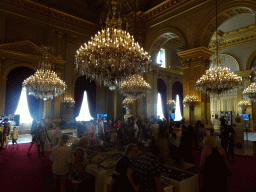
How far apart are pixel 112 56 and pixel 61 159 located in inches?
108

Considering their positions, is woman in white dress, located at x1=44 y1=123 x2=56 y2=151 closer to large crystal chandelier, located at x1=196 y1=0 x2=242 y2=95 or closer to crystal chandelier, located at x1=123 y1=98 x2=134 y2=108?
crystal chandelier, located at x1=123 y1=98 x2=134 y2=108

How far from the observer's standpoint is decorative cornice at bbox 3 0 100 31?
10344 mm

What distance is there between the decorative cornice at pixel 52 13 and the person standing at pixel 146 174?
1153 centimetres

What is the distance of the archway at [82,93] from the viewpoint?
12.9 metres

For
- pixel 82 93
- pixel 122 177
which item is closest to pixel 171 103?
pixel 82 93

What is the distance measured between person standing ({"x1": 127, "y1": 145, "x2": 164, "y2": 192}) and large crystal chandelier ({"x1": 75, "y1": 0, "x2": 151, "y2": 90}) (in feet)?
9.77

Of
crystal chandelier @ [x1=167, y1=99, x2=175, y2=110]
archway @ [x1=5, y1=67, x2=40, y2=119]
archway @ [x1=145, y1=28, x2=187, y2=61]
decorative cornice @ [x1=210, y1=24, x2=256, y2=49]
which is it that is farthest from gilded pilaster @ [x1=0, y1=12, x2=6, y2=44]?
decorative cornice @ [x1=210, y1=24, x2=256, y2=49]

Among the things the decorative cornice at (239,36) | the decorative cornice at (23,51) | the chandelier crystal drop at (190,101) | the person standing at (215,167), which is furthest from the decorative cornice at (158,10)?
the person standing at (215,167)

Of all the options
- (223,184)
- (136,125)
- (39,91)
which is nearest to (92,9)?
(39,91)

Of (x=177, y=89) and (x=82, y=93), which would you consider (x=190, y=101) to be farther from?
(x=177, y=89)

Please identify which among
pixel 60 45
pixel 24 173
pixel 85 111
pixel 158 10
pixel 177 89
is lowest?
pixel 24 173

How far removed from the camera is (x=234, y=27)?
13781mm

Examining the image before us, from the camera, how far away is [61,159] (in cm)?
329

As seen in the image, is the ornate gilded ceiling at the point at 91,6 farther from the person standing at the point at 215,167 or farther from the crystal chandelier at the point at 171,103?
the person standing at the point at 215,167
